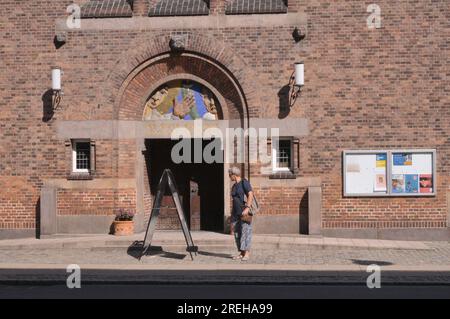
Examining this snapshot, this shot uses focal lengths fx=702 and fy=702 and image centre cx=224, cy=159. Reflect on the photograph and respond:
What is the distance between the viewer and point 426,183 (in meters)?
17.4

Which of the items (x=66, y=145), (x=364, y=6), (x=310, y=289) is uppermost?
(x=364, y=6)

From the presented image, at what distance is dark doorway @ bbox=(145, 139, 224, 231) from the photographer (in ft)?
62.7

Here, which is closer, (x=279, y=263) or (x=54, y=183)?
(x=279, y=263)

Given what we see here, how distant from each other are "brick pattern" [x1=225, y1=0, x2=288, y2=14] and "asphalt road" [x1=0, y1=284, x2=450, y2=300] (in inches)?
340

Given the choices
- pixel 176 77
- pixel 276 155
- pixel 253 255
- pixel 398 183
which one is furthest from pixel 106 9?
pixel 398 183

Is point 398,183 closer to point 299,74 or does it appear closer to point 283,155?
point 283,155

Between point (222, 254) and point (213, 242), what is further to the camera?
point (213, 242)

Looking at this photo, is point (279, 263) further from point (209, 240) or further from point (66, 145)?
point (66, 145)

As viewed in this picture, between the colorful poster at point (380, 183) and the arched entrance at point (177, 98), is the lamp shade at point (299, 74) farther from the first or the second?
the colorful poster at point (380, 183)

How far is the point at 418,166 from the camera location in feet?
57.1

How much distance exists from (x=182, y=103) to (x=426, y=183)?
6.50 m

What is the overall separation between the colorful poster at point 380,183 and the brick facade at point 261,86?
348 millimetres
